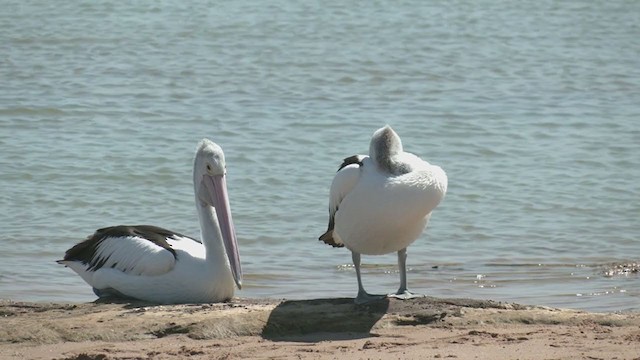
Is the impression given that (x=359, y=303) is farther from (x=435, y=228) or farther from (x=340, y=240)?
(x=435, y=228)

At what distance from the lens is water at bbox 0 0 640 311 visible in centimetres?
847

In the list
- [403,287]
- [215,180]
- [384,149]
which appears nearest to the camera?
[384,149]

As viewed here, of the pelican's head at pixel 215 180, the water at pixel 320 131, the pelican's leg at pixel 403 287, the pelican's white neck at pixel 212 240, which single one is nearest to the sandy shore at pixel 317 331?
the pelican's leg at pixel 403 287

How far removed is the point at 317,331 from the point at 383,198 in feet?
2.46

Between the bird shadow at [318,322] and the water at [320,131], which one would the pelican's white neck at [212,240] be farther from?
the water at [320,131]

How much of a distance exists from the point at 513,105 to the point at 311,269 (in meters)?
6.05

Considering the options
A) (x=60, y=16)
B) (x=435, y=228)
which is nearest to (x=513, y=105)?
(x=435, y=228)

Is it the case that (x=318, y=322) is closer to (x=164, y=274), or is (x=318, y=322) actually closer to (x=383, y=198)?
(x=383, y=198)

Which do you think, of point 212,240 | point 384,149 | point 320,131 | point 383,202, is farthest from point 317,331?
point 320,131

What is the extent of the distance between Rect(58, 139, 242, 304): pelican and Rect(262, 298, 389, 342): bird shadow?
2.02ft

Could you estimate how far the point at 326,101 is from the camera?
1381 centimetres

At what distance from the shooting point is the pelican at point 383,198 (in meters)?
5.93

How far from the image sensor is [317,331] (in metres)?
5.64

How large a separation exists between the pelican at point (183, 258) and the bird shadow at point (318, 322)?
0.62 meters
